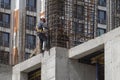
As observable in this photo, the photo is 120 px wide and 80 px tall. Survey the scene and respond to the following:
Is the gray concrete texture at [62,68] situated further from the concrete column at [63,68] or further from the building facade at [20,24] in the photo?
the building facade at [20,24]

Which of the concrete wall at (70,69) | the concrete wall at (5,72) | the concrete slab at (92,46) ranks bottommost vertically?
the concrete wall at (5,72)

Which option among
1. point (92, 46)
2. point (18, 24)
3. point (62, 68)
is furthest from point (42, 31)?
point (18, 24)

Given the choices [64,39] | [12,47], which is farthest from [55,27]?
[12,47]

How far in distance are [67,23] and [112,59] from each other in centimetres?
547

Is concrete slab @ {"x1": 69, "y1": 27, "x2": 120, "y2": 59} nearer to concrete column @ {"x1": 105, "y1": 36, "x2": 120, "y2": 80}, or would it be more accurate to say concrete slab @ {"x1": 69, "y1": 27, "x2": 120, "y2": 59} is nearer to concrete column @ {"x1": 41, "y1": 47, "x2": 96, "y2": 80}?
concrete column @ {"x1": 105, "y1": 36, "x2": 120, "y2": 80}

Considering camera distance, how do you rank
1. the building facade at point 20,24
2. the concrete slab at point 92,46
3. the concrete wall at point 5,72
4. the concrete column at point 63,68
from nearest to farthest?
the concrete slab at point 92,46, the concrete column at point 63,68, the concrete wall at point 5,72, the building facade at point 20,24

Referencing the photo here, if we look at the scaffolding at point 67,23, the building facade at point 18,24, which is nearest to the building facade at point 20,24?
the building facade at point 18,24

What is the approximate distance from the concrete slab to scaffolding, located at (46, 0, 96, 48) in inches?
52.3

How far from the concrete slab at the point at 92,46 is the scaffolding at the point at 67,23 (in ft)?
4.36

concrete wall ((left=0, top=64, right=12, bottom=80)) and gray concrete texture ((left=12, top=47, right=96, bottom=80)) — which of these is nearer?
gray concrete texture ((left=12, top=47, right=96, bottom=80))

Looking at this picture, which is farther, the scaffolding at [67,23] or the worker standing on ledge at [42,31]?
the scaffolding at [67,23]

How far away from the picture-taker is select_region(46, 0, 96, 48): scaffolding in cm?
2889

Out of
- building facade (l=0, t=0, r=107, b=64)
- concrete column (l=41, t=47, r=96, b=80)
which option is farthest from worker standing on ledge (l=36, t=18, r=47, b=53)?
building facade (l=0, t=0, r=107, b=64)

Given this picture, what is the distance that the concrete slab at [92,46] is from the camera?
990 inches
